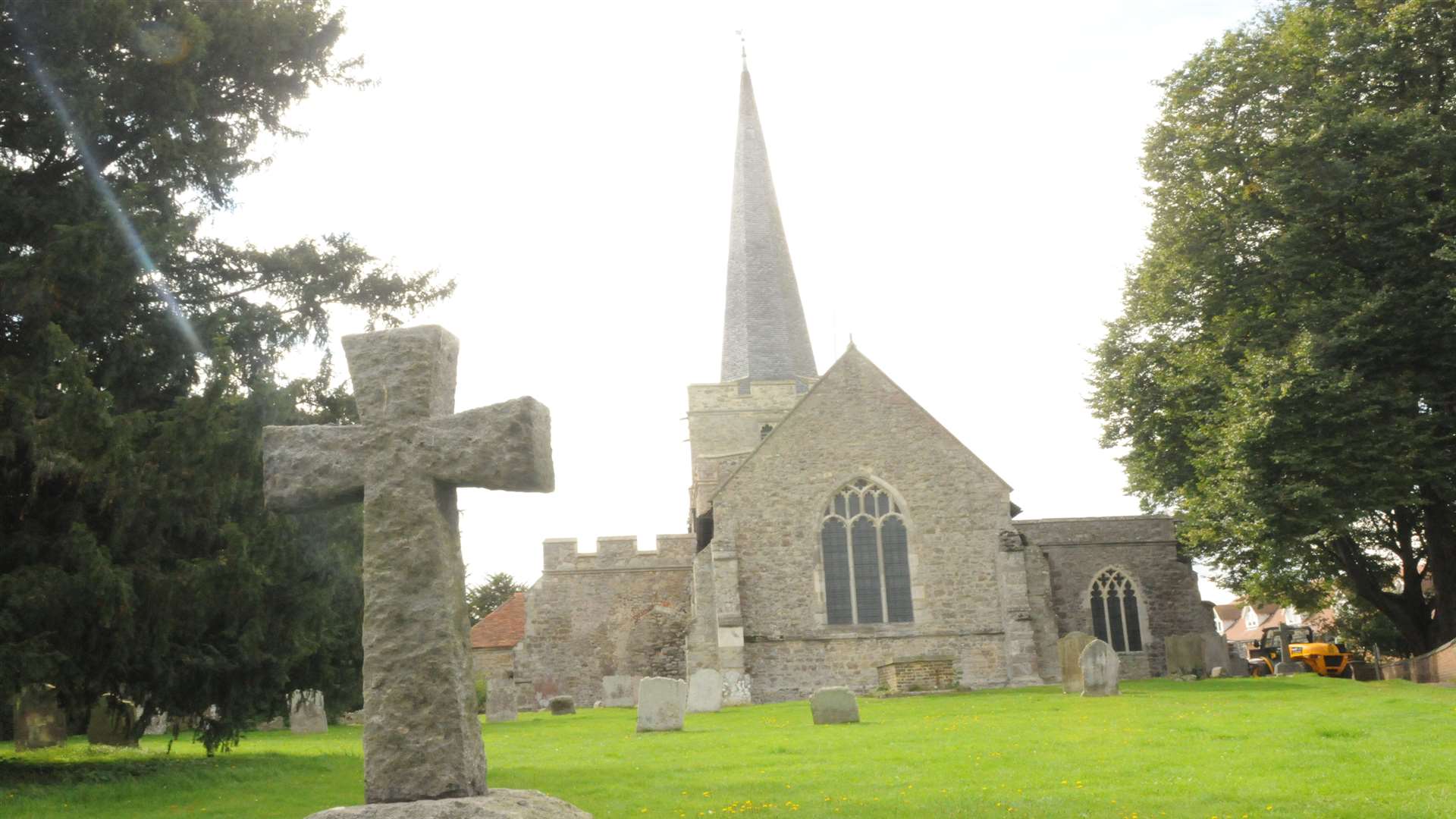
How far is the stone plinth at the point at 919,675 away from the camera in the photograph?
2339 cm

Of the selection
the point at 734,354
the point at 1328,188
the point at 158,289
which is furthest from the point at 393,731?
the point at 734,354

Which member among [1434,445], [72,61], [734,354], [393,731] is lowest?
[393,731]

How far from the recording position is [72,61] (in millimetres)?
12148

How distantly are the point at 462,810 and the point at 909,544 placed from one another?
22280mm

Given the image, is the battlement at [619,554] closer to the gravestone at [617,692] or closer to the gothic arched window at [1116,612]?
the gravestone at [617,692]

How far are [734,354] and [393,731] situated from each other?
119ft

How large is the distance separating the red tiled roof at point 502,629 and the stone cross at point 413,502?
28263 mm

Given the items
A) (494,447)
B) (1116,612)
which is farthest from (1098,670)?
(494,447)

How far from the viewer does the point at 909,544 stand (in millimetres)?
26156

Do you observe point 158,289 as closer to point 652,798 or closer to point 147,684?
point 147,684

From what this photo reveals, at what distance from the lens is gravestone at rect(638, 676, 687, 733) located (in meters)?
15.8

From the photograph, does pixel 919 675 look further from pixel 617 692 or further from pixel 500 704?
pixel 500 704

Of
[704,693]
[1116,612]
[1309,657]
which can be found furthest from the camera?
[1309,657]

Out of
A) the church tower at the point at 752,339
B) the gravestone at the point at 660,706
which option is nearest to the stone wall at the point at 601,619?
the church tower at the point at 752,339
